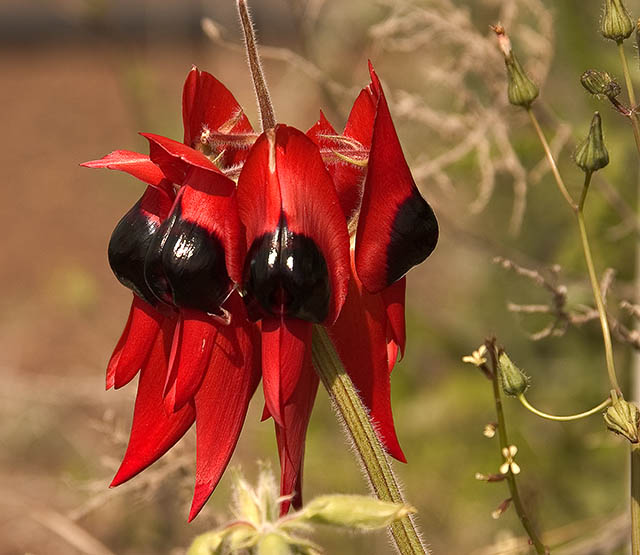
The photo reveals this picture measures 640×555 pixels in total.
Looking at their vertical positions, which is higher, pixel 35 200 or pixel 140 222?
pixel 140 222

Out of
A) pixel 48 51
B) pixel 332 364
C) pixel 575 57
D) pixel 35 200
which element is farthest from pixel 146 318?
pixel 48 51

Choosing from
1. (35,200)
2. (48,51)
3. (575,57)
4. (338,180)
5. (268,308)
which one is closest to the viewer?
(268,308)

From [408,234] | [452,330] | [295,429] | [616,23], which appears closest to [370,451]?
[295,429]

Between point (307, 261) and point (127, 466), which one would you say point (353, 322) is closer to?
point (307, 261)

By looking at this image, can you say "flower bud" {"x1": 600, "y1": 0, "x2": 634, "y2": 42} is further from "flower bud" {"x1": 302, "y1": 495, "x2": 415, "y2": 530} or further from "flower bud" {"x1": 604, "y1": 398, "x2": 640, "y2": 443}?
"flower bud" {"x1": 302, "y1": 495, "x2": 415, "y2": 530}

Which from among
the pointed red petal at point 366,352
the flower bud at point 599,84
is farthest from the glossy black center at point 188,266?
the flower bud at point 599,84

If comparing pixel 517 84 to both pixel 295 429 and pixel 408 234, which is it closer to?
pixel 408 234

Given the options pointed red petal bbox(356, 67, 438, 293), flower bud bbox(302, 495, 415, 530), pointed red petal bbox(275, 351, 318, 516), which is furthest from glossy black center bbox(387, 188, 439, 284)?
flower bud bbox(302, 495, 415, 530)
